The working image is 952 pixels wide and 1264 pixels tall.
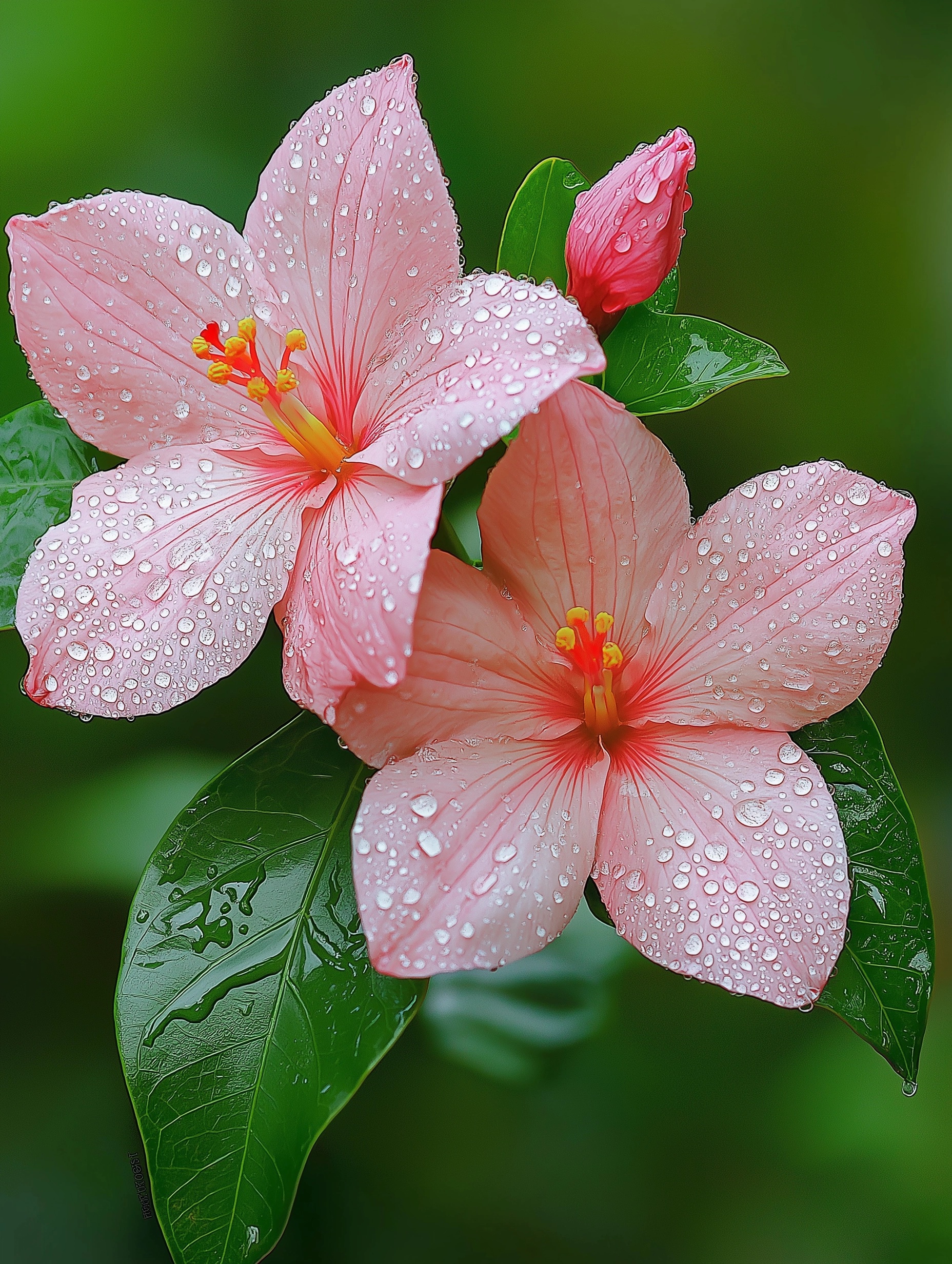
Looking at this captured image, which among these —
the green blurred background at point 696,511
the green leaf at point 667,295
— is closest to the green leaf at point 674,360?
the green leaf at point 667,295

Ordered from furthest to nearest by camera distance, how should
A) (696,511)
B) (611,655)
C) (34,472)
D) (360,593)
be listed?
(696,511), (34,472), (611,655), (360,593)

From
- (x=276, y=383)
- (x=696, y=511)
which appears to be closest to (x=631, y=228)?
(x=276, y=383)

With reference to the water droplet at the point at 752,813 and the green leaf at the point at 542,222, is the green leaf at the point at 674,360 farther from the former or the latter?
Result: the water droplet at the point at 752,813

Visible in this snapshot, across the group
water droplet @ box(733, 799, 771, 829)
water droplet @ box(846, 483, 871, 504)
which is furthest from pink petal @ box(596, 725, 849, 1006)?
water droplet @ box(846, 483, 871, 504)

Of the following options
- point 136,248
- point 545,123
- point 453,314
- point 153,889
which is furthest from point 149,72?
point 153,889

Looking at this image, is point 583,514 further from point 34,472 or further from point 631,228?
point 34,472

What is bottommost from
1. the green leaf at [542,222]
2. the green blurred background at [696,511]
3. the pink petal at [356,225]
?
the green blurred background at [696,511]

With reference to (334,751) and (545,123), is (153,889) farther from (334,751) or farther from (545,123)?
(545,123)

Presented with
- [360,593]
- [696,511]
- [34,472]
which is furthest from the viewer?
[696,511]
